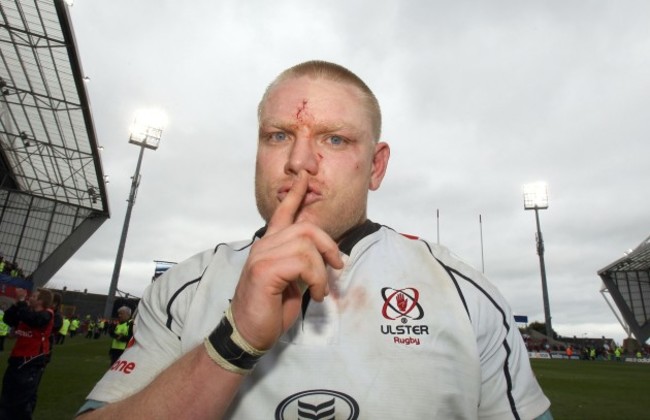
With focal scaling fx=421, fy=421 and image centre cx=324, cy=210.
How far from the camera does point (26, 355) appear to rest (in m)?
6.78

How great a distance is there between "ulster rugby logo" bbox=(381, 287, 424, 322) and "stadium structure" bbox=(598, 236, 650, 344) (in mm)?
55297

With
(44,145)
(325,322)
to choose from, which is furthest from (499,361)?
(44,145)

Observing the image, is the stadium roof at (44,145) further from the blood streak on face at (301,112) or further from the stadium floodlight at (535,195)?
the stadium floodlight at (535,195)

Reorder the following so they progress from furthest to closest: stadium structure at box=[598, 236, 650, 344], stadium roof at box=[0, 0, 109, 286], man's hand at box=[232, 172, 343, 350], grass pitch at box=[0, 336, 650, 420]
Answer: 1. stadium structure at box=[598, 236, 650, 344]
2. stadium roof at box=[0, 0, 109, 286]
3. grass pitch at box=[0, 336, 650, 420]
4. man's hand at box=[232, 172, 343, 350]

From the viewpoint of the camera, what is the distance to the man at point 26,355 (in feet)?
20.5

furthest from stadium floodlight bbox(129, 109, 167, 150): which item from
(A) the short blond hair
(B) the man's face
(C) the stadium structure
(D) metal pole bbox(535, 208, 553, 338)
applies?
(C) the stadium structure

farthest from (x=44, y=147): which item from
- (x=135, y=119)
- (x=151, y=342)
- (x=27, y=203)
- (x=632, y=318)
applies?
(x=632, y=318)

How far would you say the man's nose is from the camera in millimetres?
1385

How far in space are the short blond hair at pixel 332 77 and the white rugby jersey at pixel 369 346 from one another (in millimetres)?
481

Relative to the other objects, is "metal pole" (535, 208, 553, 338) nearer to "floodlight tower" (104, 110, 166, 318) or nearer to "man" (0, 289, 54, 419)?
"floodlight tower" (104, 110, 166, 318)

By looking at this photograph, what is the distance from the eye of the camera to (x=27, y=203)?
102ft

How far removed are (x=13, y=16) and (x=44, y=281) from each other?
23793 mm

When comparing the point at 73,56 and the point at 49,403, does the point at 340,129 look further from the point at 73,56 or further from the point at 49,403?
the point at 73,56

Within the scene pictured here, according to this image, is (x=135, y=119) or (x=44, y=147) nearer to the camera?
(x=44, y=147)
